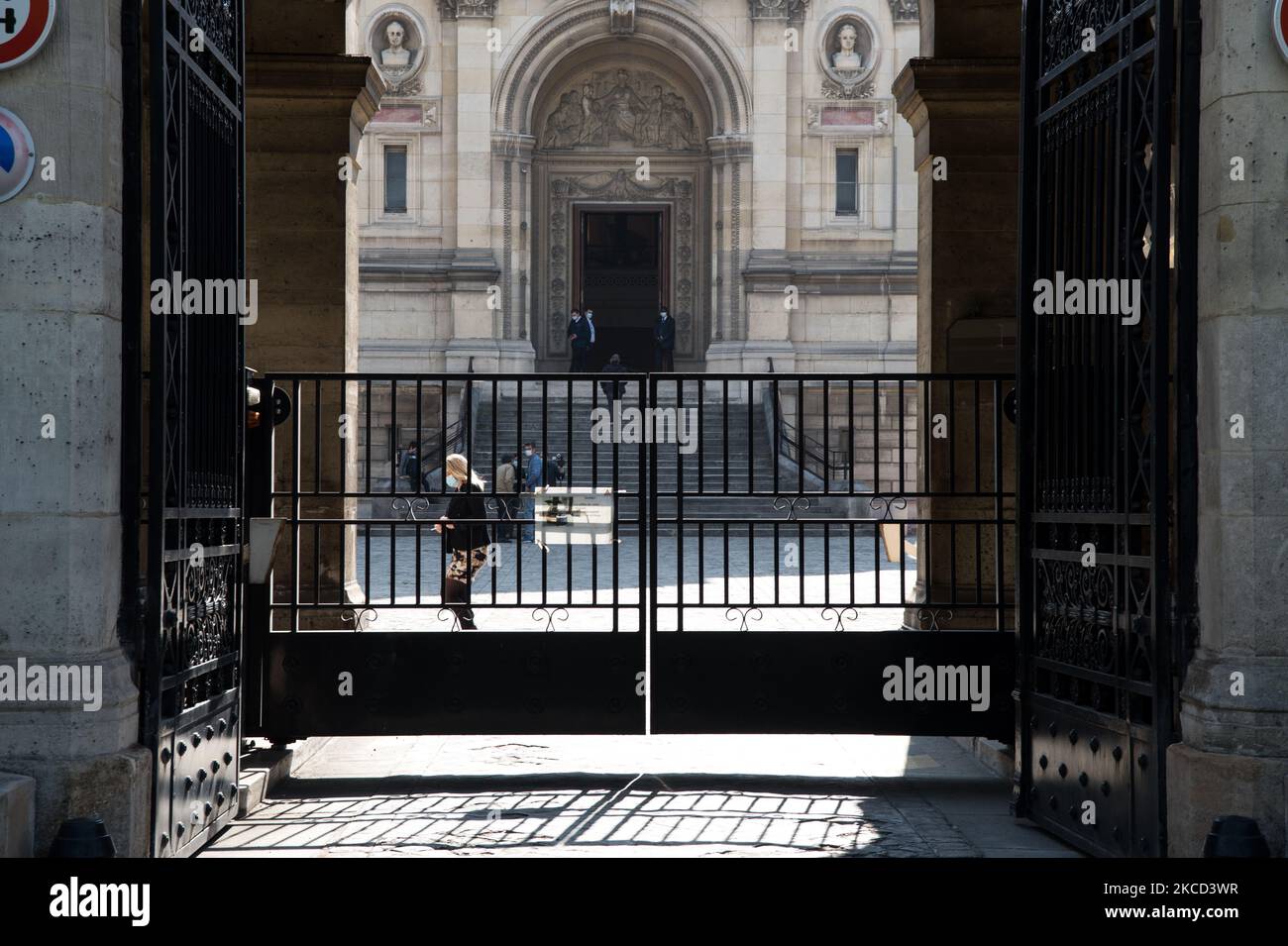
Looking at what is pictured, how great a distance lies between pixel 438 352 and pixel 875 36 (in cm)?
1179

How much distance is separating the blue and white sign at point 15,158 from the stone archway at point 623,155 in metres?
31.0

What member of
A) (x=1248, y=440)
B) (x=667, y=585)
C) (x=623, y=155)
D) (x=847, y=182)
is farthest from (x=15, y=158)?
(x=623, y=155)

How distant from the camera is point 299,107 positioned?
11273 mm

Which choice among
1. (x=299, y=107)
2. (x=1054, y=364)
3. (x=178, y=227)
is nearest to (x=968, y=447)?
(x=1054, y=364)

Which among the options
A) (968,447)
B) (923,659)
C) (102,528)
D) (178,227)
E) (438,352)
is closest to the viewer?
(102,528)

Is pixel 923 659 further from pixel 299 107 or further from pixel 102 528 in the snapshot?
pixel 299 107

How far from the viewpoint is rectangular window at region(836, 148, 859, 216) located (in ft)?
122

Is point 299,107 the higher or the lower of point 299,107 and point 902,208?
the lower

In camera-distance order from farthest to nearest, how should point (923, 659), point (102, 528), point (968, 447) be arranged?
point (968, 447) → point (923, 659) → point (102, 528)

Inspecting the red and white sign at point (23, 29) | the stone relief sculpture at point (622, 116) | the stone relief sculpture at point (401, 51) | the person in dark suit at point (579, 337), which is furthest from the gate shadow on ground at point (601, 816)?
the stone relief sculpture at point (622, 116)

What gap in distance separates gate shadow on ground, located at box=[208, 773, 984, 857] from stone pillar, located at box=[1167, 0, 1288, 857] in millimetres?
1643

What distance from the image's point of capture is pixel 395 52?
36562mm

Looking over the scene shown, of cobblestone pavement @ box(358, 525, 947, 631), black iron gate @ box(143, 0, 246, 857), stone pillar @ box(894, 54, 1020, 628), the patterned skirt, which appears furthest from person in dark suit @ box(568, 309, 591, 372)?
black iron gate @ box(143, 0, 246, 857)
